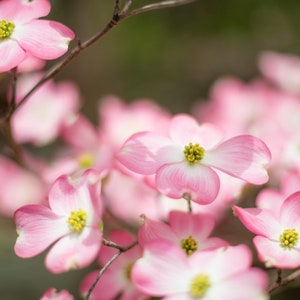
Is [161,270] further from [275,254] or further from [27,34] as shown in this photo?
[27,34]

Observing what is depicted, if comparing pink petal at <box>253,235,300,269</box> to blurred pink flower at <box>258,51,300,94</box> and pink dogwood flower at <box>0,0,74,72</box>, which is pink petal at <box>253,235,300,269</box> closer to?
pink dogwood flower at <box>0,0,74,72</box>

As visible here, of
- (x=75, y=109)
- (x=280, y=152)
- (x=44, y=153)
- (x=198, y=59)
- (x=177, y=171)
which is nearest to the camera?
(x=177, y=171)

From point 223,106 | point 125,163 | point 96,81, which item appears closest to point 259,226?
point 125,163

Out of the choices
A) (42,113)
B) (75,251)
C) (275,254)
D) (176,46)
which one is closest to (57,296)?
(75,251)

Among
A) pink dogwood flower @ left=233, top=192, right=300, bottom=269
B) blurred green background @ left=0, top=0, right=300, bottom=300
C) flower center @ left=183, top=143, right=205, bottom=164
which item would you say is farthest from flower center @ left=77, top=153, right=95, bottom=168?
blurred green background @ left=0, top=0, right=300, bottom=300

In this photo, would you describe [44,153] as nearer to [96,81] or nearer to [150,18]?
[96,81]

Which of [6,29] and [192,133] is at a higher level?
[6,29]
